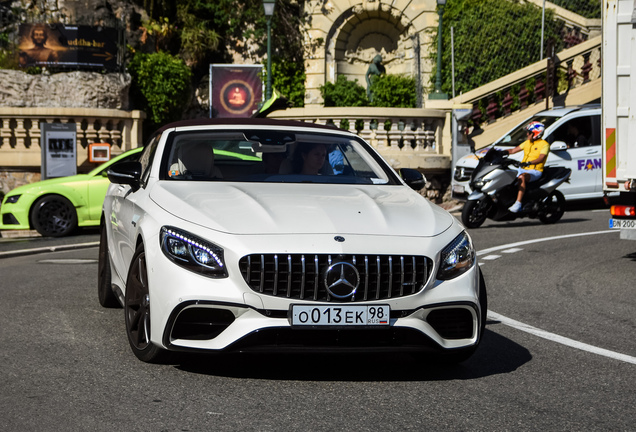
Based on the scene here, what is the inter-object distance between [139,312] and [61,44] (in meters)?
22.9

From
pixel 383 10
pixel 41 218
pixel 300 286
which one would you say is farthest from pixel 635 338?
pixel 383 10

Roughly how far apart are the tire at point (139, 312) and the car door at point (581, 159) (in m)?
14.0

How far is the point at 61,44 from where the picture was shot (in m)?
28.1

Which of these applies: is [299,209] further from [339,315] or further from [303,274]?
[339,315]

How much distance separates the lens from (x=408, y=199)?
681 centimetres

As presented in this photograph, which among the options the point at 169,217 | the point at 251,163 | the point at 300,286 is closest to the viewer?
the point at 300,286

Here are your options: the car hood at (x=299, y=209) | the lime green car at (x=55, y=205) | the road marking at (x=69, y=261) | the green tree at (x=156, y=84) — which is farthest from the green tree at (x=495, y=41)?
the car hood at (x=299, y=209)

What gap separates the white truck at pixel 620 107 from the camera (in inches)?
467

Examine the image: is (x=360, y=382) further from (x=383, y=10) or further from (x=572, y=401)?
(x=383, y=10)

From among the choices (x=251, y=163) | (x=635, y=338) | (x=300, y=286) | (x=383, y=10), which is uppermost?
(x=383, y=10)

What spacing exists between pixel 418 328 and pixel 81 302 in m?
4.09

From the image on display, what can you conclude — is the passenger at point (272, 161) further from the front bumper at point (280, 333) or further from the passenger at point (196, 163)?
the front bumper at point (280, 333)

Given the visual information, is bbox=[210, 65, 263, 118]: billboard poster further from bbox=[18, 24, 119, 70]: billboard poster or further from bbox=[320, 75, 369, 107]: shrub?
bbox=[18, 24, 119, 70]: billboard poster

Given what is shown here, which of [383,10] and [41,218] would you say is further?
[383,10]
